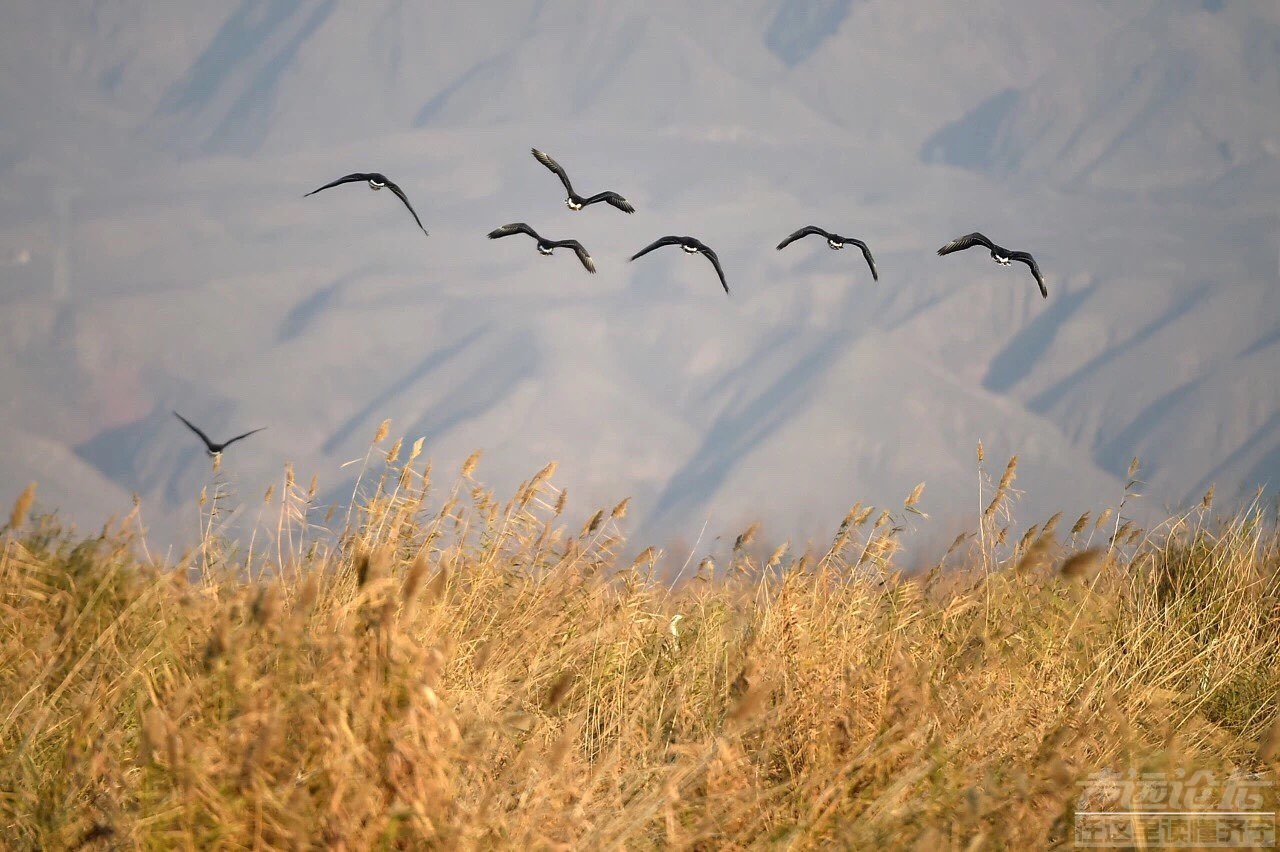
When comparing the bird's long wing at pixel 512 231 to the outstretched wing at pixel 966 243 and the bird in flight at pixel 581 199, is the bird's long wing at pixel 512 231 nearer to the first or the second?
the bird in flight at pixel 581 199

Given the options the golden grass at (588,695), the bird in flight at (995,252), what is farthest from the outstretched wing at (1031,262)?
the golden grass at (588,695)

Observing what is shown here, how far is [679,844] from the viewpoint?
352 cm

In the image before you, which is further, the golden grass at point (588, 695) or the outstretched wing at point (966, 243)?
the outstretched wing at point (966, 243)

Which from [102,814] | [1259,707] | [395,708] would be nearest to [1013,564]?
[1259,707]

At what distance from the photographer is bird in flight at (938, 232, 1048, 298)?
8.95 metres

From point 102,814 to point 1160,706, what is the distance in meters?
4.70

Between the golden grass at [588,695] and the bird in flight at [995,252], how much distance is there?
7.91 feet

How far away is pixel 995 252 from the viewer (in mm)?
9469

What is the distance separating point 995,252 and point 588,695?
223 inches

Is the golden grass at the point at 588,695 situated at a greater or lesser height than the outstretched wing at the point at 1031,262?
lesser

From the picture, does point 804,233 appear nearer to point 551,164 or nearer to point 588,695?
point 551,164

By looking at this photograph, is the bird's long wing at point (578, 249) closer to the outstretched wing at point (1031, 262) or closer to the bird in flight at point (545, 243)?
the bird in flight at point (545, 243)

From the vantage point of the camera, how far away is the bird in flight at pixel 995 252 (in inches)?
352

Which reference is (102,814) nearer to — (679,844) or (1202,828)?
(679,844)
